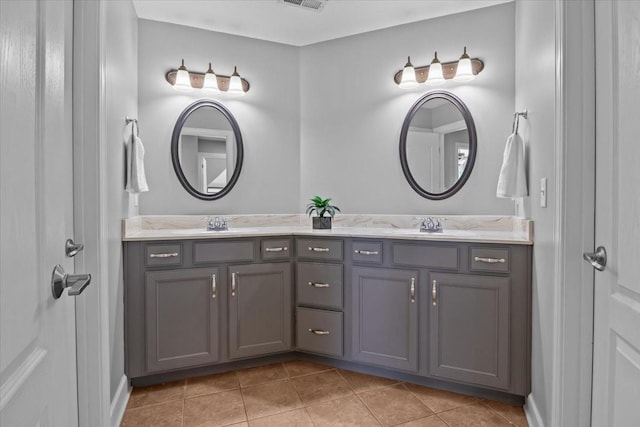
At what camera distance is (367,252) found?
247 cm

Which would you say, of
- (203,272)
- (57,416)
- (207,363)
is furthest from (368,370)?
(57,416)

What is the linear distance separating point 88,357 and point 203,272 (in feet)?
2.95

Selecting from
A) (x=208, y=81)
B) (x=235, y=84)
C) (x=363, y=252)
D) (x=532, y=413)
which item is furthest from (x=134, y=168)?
(x=532, y=413)

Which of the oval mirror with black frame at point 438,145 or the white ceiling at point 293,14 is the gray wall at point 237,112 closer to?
the white ceiling at point 293,14

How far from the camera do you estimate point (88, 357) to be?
1.60 m

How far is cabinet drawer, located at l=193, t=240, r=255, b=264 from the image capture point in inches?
95.5

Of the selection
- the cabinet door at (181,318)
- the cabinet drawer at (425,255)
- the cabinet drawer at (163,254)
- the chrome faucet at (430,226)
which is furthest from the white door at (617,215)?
the cabinet drawer at (163,254)

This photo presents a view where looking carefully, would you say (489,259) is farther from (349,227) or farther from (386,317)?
(349,227)

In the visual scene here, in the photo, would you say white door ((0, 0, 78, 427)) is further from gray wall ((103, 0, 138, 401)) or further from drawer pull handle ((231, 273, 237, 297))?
drawer pull handle ((231, 273, 237, 297))

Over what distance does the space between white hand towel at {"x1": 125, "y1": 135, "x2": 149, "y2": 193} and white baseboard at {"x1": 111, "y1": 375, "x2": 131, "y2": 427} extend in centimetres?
113

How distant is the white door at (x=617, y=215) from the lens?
917 millimetres

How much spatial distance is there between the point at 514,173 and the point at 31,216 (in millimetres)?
2246

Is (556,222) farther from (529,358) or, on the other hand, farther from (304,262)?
(304,262)

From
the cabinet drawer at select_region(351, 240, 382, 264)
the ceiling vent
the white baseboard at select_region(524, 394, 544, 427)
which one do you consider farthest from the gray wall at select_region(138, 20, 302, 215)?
the white baseboard at select_region(524, 394, 544, 427)
